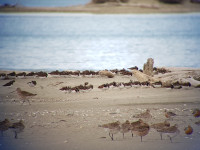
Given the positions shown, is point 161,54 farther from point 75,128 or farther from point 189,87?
point 75,128

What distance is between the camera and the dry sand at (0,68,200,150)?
492 centimetres

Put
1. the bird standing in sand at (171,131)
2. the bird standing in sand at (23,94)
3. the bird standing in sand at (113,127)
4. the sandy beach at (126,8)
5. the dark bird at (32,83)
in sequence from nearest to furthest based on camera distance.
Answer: the bird standing in sand at (171,131), the bird standing in sand at (113,127), the bird standing in sand at (23,94), the dark bird at (32,83), the sandy beach at (126,8)

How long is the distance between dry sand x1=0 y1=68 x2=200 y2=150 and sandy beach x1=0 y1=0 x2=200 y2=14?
3911 centimetres

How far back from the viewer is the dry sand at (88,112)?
492 centimetres

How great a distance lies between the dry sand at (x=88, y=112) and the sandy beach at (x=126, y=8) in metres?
39.1

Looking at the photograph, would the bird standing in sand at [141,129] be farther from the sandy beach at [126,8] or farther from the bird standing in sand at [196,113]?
the sandy beach at [126,8]

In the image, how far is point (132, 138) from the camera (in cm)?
502

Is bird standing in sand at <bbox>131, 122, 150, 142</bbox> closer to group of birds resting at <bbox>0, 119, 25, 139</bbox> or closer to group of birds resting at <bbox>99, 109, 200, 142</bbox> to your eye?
group of birds resting at <bbox>99, 109, 200, 142</bbox>

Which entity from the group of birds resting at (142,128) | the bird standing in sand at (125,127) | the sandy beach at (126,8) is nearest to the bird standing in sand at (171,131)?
the group of birds resting at (142,128)

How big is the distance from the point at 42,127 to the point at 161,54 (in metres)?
9.51

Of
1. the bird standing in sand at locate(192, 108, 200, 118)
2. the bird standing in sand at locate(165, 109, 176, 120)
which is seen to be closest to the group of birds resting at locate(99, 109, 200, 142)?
the bird standing in sand at locate(165, 109, 176, 120)

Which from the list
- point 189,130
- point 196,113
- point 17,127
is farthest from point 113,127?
point 196,113

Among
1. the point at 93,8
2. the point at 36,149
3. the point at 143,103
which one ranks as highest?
the point at 93,8

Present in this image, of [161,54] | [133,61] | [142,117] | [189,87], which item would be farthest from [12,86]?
[161,54]
